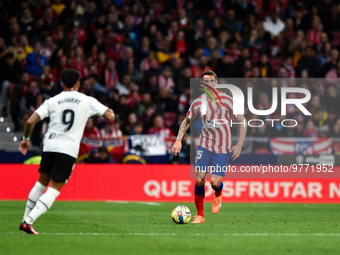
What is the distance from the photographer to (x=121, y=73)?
55.7ft

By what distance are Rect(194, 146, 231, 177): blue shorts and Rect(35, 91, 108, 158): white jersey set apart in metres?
2.24

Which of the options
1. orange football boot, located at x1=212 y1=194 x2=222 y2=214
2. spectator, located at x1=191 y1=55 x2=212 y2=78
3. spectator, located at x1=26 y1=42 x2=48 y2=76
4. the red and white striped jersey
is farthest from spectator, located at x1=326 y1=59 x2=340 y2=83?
the red and white striped jersey

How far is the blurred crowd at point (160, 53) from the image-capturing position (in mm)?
15492

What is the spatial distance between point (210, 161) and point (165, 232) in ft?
5.43

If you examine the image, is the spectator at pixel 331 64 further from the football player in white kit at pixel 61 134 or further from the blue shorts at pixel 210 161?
the football player in white kit at pixel 61 134

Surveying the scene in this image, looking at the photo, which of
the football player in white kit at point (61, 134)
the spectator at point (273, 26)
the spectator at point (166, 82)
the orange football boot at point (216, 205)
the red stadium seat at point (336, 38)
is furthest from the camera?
the red stadium seat at point (336, 38)

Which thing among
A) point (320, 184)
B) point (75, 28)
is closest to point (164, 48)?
point (75, 28)

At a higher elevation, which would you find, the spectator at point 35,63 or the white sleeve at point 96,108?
the spectator at point 35,63

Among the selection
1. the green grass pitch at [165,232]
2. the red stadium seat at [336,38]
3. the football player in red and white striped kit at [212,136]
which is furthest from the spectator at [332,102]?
the football player in red and white striped kit at [212,136]

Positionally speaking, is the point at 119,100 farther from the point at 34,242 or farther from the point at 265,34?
the point at 34,242

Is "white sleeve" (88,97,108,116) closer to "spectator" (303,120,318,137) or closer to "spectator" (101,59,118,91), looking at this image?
"spectator" (303,120,318,137)

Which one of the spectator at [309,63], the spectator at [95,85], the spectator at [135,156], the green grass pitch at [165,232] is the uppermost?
the spectator at [309,63]

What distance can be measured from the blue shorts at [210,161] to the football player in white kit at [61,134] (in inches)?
86.7

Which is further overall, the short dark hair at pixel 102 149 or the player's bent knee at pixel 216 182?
the short dark hair at pixel 102 149
